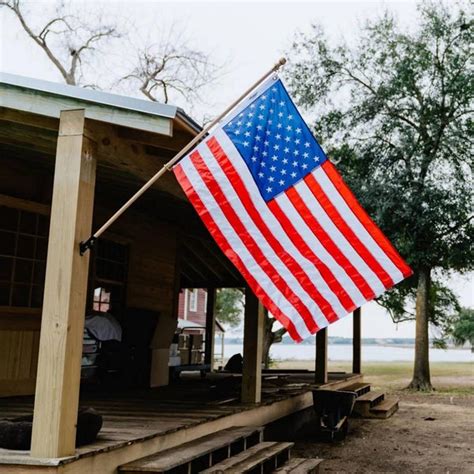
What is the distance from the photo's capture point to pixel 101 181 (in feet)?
25.2

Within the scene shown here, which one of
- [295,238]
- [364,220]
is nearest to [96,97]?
[295,238]

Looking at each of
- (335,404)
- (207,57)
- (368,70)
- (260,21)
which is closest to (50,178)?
(335,404)

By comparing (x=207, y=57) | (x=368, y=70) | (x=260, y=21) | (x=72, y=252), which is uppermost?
(x=260, y=21)

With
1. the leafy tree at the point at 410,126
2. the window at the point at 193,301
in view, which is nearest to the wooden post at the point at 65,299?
the leafy tree at the point at 410,126

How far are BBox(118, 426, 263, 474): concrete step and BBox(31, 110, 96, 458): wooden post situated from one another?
2.17 feet

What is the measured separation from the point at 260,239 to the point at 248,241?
0.09 m

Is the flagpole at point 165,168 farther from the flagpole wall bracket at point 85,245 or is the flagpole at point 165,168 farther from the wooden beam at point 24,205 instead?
the wooden beam at point 24,205

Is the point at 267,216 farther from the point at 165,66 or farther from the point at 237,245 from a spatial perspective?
the point at 165,66

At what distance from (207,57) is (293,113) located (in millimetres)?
26878

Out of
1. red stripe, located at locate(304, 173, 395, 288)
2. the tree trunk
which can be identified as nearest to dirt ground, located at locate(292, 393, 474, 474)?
red stripe, located at locate(304, 173, 395, 288)

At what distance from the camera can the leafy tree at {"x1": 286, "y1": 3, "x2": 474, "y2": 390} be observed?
2014 cm

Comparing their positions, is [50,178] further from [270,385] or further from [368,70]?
[368,70]

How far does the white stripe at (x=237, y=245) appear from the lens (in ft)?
14.0

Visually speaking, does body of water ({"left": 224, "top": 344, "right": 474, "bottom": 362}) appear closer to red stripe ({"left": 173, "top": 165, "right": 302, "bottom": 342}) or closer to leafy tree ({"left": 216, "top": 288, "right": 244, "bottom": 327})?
leafy tree ({"left": 216, "top": 288, "right": 244, "bottom": 327})
